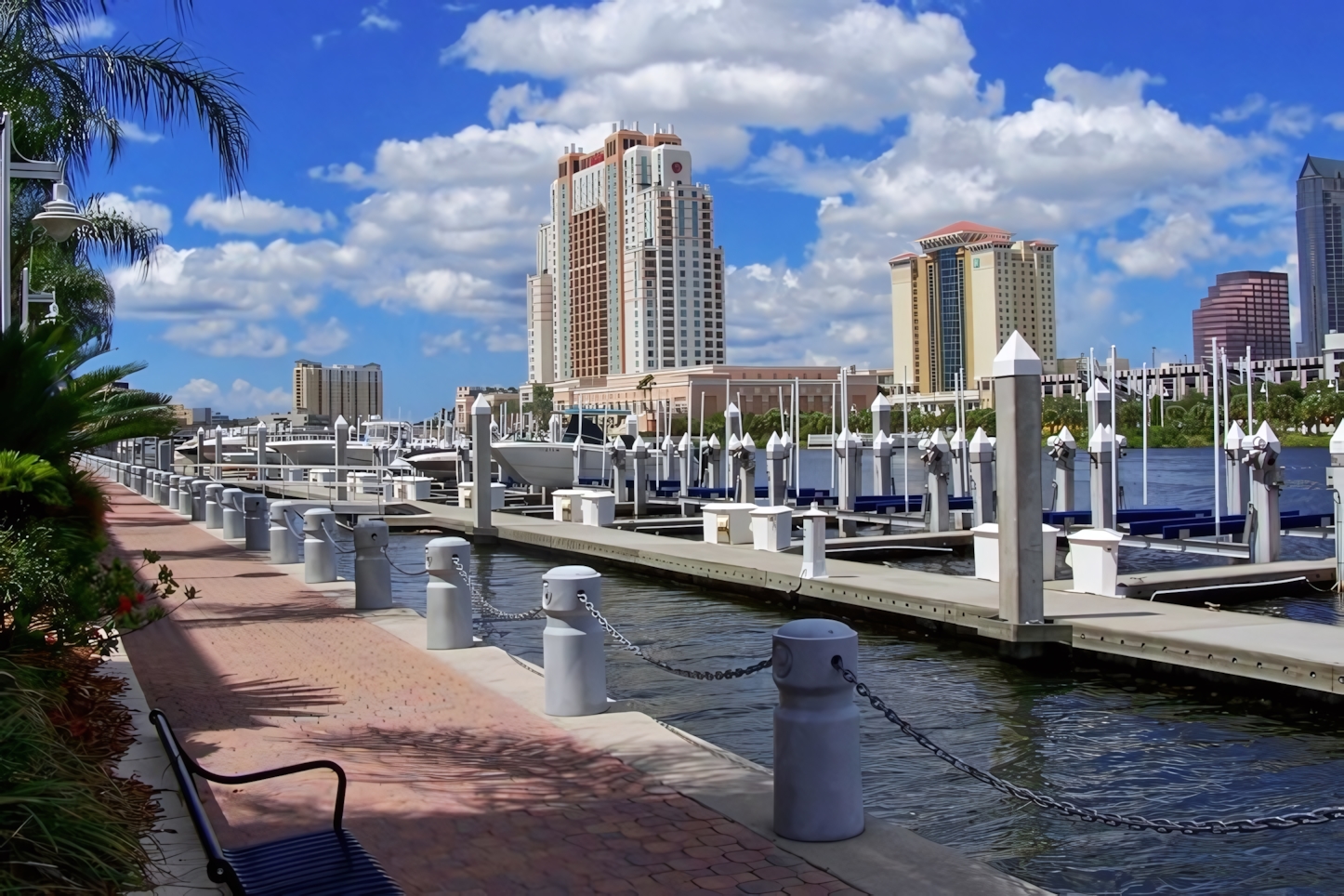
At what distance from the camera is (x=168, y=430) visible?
11.9 meters

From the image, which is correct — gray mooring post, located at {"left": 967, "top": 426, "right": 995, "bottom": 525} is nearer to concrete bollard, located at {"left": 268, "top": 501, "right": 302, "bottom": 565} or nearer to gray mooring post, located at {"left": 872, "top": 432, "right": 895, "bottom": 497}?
gray mooring post, located at {"left": 872, "top": 432, "right": 895, "bottom": 497}

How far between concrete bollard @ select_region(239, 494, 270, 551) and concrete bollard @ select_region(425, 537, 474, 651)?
11597 millimetres

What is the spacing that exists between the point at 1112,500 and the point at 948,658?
950 centimetres

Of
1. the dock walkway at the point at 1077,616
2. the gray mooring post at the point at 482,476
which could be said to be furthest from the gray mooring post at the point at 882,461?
the gray mooring post at the point at 482,476

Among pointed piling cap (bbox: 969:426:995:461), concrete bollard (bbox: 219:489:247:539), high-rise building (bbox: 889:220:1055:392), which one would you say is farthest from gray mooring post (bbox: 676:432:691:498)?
high-rise building (bbox: 889:220:1055:392)

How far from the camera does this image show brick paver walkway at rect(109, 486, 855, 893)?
510 cm

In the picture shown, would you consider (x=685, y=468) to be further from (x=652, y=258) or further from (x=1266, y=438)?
(x=652, y=258)

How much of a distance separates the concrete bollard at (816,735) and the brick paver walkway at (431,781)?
10.1 inches

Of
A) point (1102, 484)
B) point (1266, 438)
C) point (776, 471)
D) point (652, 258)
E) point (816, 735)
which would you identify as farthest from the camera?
point (652, 258)

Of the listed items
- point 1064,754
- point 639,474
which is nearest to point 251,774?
point 1064,754

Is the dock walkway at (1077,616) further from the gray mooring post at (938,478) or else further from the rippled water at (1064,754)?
the gray mooring post at (938,478)

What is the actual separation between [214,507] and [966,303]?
97.4 m

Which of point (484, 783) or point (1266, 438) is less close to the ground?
point (1266, 438)

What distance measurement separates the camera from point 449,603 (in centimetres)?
1061
